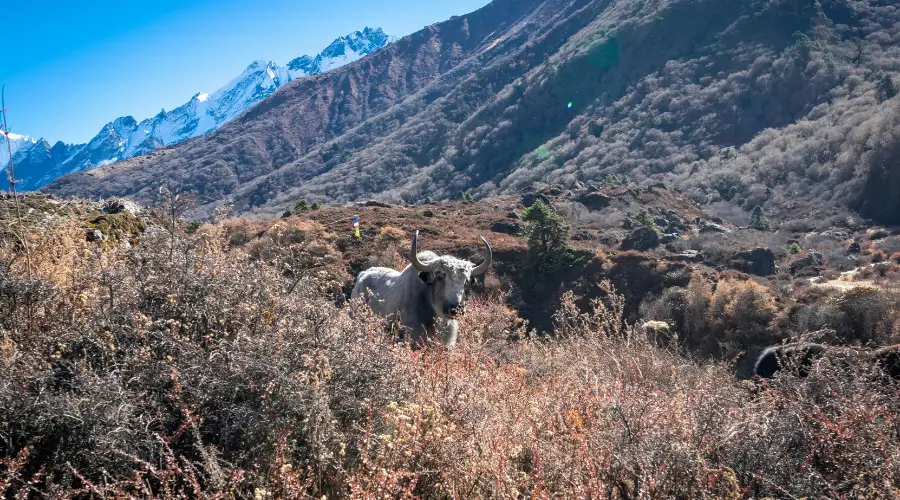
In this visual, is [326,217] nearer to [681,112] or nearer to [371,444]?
[371,444]

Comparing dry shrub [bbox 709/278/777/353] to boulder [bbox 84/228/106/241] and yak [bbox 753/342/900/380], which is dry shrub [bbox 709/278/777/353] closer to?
yak [bbox 753/342/900/380]

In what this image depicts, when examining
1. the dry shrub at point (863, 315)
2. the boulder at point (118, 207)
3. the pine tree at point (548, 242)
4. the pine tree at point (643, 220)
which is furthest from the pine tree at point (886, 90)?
the boulder at point (118, 207)

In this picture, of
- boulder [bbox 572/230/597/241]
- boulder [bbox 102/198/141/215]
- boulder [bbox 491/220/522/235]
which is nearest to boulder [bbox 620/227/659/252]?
boulder [bbox 572/230/597/241]

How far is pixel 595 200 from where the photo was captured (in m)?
34.0

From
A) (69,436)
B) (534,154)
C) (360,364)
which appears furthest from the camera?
(534,154)

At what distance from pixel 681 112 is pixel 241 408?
7850cm

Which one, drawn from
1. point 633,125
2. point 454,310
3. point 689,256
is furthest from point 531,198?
point 633,125

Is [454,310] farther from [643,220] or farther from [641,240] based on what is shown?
[643,220]

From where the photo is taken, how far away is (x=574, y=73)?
303 ft

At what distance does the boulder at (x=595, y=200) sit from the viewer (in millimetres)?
33428

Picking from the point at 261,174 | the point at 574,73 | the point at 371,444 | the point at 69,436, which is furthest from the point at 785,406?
the point at 261,174

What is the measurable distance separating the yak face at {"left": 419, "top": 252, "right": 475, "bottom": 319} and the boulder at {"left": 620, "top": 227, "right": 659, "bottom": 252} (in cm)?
1958

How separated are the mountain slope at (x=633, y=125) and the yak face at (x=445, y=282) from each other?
4389cm

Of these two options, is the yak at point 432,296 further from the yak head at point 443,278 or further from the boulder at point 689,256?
the boulder at point 689,256
